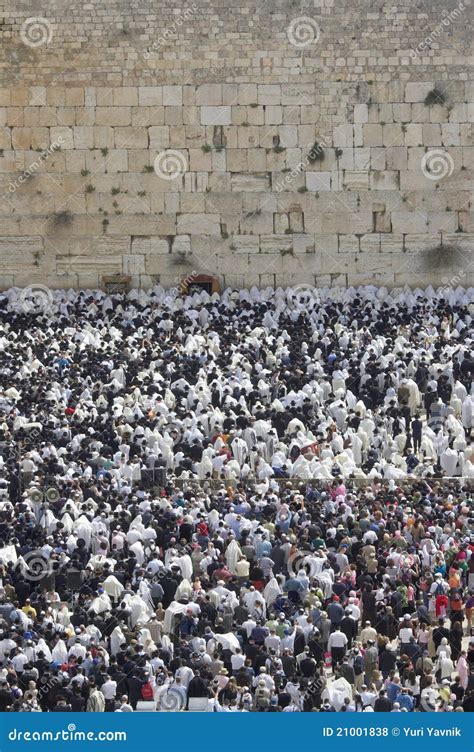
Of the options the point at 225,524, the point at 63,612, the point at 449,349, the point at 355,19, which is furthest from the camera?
the point at 355,19

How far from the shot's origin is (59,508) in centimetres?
2891

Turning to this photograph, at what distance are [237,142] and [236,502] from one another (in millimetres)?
14679

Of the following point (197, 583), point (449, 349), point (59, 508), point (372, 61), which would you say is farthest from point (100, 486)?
point (372, 61)

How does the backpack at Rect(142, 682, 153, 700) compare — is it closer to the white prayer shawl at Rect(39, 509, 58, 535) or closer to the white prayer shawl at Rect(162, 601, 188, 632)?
the white prayer shawl at Rect(162, 601, 188, 632)

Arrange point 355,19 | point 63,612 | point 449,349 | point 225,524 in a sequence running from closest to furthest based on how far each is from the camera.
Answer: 1. point 63,612
2. point 225,524
3. point 449,349
4. point 355,19

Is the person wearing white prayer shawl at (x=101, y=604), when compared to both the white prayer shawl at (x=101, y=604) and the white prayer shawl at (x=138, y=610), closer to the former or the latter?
the white prayer shawl at (x=101, y=604)

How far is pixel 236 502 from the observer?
2931cm

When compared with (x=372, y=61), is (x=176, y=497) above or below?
below

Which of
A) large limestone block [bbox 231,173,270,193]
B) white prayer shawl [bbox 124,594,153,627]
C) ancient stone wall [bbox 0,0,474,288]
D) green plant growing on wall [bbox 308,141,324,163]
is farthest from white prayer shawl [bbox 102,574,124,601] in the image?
green plant growing on wall [bbox 308,141,324,163]

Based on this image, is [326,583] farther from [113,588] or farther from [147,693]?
[147,693]

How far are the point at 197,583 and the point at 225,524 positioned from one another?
2.19m

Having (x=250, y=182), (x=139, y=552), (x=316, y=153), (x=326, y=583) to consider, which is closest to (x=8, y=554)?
(x=139, y=552)

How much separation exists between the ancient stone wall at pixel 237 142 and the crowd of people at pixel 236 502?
1.26 metres

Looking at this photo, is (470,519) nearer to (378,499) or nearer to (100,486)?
(378,499)
